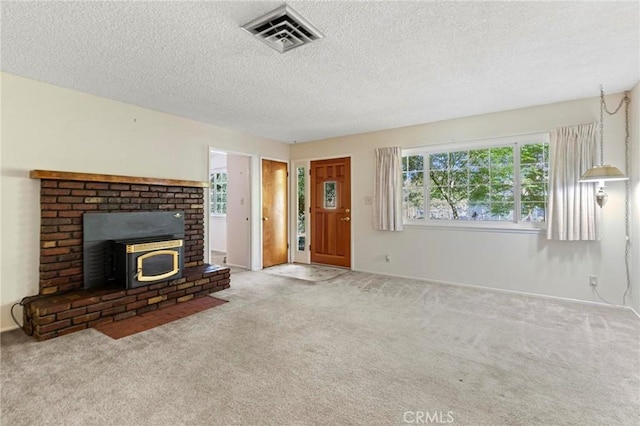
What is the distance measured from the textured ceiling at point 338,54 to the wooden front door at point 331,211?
1895 millimetres

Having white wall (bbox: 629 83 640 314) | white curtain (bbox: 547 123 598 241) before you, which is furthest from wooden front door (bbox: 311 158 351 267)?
white wall (bbox: 629 83 640 314)

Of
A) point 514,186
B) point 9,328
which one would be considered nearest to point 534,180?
point 514,186

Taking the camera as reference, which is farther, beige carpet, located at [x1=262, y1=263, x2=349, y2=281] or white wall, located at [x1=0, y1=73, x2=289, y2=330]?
beige carpet, located at [x1=262, y1=263, x2=349, y2=281]

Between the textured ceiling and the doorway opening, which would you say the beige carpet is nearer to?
the doorway opening

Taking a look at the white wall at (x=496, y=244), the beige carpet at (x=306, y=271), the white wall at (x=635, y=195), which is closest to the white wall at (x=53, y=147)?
the beige carpet at (x=306, y=271)

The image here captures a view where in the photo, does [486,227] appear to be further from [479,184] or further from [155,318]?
[155,318]

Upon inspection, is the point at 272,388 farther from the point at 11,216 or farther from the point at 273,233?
the point at 273,233

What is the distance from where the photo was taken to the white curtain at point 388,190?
4973 mm

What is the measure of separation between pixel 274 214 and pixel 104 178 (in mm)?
3065

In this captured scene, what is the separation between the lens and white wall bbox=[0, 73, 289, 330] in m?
2.93

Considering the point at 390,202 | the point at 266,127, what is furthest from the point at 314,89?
the point at 390,202

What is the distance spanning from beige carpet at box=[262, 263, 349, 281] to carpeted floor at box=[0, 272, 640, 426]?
1543 mm

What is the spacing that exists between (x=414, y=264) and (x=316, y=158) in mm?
2724

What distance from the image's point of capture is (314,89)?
3.37 metres
